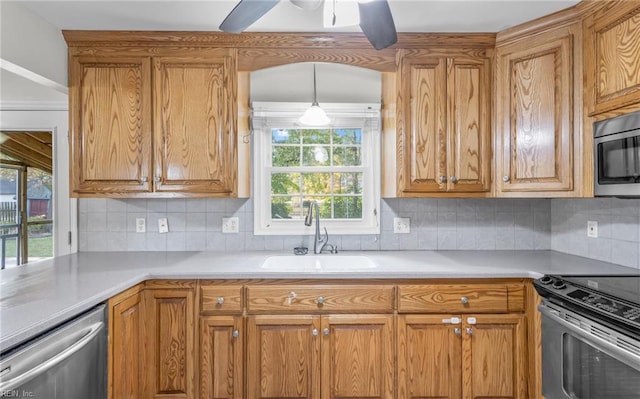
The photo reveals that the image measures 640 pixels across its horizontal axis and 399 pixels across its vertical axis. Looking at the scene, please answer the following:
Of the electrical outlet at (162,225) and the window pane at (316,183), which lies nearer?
the electrical outlet at (162,225)

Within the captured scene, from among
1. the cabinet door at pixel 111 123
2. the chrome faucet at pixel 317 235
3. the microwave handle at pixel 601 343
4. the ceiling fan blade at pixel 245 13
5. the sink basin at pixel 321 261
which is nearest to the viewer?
the microwave handle at pixel 601 343

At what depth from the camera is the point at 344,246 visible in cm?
246

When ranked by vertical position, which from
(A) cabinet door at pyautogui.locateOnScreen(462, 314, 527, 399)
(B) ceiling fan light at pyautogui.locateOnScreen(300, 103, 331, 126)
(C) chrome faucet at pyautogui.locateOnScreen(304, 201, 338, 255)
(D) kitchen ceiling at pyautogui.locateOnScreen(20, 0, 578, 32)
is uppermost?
(D) kitchen ceiling at pyautogui.locateOnScreen(20, 0, 578, 32)

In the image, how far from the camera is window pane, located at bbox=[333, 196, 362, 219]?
255cm

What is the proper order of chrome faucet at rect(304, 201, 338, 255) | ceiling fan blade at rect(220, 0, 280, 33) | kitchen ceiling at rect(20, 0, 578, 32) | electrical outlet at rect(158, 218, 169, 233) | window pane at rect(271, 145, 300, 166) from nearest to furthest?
1. ceiling fan blade at rect(220, 0, 280, 33)
2. kitchen ceiling at rect(20, 0, 578, 32)
3. chrome faucet at rect(304, 201, 338, 255)
4. electrical outlet at rect(158, 218, 169, 233)
5. window pane at rect(271, 145, 300, 166)

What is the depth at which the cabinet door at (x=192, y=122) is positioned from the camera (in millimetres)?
2057

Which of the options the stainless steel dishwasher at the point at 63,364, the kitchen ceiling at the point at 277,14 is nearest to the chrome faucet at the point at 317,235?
the kitchen ceiling at the point at 277,14

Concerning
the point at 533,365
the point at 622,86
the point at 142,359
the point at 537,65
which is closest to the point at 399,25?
the point at 537,65

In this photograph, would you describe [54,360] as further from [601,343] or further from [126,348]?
[601,343]

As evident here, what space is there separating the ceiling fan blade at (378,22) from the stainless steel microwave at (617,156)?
42.8 inches

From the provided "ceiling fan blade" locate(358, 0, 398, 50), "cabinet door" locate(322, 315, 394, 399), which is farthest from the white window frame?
"ceiling fan blade" locate(358, 0, 398, 50)

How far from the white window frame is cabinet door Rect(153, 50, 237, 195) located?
1.28ft

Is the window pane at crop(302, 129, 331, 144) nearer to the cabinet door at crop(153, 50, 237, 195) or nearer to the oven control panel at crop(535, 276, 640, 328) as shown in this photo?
the cabinet door at crop(153, 50, 237, 195)

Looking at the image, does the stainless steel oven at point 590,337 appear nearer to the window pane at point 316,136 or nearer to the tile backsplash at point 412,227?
the tile backsplash at point 412,227
